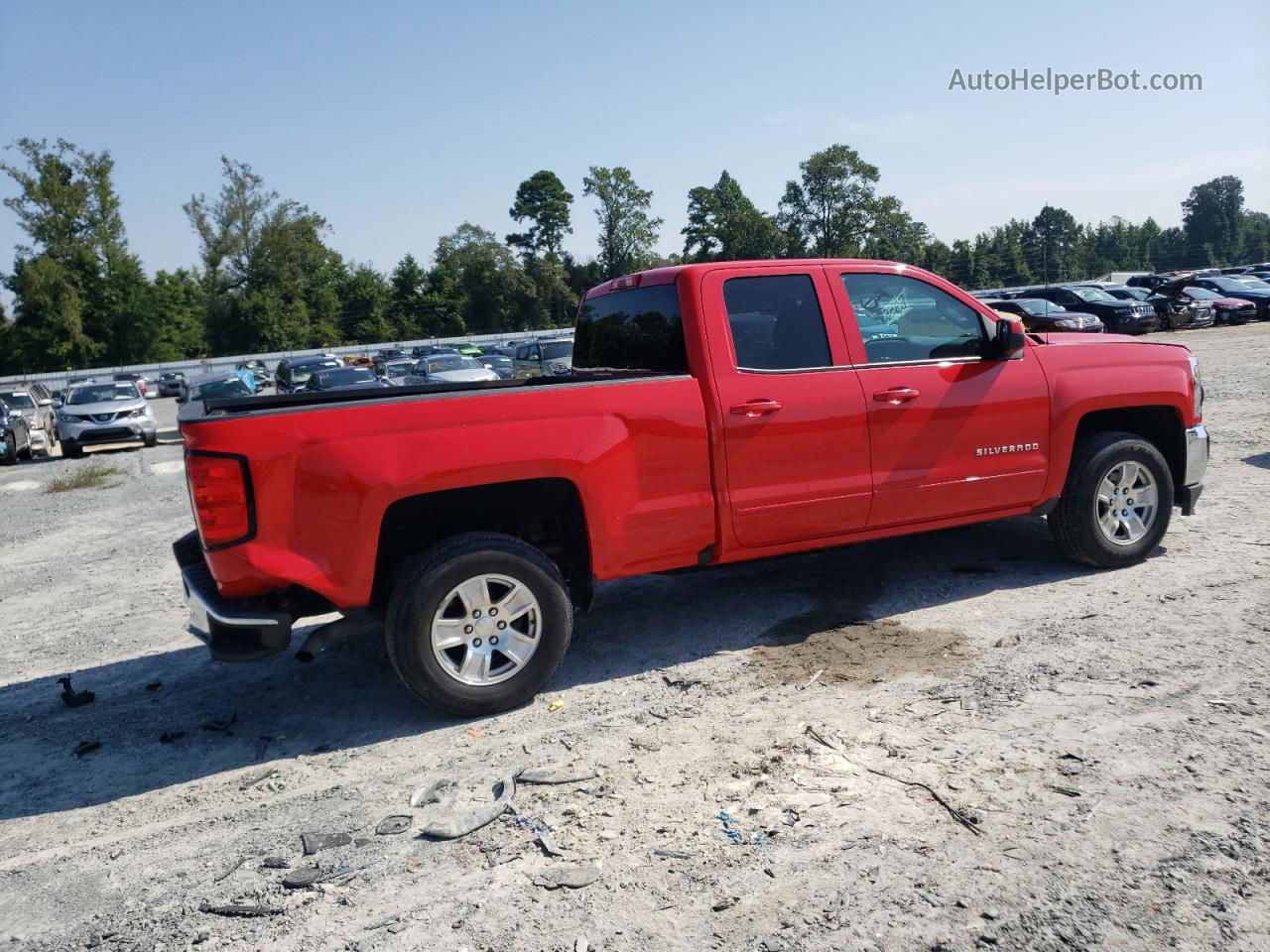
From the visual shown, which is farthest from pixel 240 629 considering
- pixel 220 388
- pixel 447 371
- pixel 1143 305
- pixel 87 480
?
pixel 1143 305

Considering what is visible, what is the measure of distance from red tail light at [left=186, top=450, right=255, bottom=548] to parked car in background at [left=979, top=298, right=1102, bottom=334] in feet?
85.8

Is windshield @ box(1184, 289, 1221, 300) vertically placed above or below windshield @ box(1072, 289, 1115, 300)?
below

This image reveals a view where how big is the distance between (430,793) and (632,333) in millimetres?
2821

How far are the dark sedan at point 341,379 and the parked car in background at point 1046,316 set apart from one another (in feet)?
56.1

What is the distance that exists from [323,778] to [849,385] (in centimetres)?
325

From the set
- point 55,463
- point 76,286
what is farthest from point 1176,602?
point 76,286

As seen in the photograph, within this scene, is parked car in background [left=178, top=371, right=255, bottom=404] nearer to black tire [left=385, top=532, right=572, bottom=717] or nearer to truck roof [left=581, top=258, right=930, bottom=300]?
truck roof [left=581, top=258, right=930, bottom=300]

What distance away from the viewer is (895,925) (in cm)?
280

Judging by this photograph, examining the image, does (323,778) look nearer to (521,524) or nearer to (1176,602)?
(521,524)

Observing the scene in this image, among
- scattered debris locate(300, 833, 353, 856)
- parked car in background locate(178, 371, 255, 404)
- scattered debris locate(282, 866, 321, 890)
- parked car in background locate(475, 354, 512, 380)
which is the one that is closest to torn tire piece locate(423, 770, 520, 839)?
scattered debris locate(300, 833, 353, 856)

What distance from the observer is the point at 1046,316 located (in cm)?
2820

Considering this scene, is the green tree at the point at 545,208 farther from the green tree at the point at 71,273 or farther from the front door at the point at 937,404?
the front door at the point at 937,404

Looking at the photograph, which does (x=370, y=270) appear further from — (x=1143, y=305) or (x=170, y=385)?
(x=1143, y=305)

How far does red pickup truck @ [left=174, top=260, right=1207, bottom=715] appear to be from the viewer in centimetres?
418
